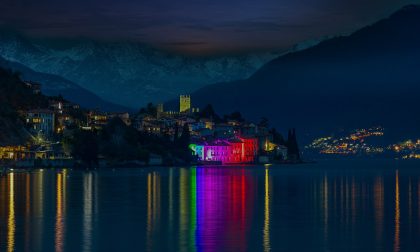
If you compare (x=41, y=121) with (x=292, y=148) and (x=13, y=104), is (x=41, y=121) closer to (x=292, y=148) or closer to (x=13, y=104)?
(x=13, y=104)

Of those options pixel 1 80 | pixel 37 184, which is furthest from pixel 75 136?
pixel 37 184

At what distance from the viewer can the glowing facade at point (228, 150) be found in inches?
5266

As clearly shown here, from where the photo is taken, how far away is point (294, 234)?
32.6m

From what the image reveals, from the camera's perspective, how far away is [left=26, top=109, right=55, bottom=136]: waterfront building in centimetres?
11139

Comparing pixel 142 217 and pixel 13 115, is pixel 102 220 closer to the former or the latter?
pixel 142 217

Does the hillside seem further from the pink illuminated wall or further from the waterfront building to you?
the pink illuminated wall

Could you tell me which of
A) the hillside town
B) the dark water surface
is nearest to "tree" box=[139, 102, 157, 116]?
the hillside town

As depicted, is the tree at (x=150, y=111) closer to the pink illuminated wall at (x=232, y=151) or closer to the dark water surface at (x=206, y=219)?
the pink illuminated wall at (x=232, y=151)

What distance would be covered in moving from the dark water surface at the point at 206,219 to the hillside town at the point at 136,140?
44.3m

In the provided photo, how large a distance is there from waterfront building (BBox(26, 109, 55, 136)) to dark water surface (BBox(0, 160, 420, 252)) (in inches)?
2099

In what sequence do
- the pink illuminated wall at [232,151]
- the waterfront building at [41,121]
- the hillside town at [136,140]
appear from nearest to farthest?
the hillside town at [136,140], the waterfront building at [41,121], the pink illuminated wall at [232,151]

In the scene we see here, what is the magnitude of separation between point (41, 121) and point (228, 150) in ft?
110

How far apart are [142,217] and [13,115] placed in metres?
71.0

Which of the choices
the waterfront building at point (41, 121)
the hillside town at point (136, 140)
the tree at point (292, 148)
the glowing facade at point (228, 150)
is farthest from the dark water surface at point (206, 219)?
the tree at point (292, 148)
